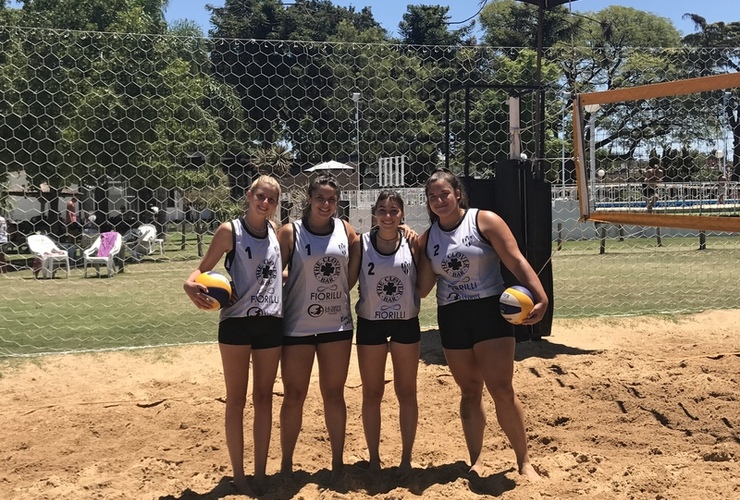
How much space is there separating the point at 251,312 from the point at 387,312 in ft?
2.31

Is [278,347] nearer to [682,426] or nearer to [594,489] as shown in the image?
[594,489]

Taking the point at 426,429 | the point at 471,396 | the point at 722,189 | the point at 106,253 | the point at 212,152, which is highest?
the point at 212,152

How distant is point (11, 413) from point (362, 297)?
290cm

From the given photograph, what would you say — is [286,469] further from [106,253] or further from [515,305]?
[106,253]

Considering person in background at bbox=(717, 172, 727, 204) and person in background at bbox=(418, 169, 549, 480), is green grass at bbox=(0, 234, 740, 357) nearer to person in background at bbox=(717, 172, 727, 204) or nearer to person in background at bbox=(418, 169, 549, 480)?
person in background at bbox=(717, 172, 727, 204)

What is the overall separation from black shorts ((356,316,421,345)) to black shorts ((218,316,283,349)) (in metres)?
0.45

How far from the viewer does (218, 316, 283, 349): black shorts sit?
3.47 m

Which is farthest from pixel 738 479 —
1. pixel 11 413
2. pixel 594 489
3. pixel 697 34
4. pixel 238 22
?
pixel 238 22

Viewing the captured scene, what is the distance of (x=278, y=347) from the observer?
140 inches

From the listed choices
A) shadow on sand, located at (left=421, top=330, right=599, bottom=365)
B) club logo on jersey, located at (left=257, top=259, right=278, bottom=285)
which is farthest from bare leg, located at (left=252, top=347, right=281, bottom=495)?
shadow on sand, located at (left=421, top=330, right=599, bottom=365)

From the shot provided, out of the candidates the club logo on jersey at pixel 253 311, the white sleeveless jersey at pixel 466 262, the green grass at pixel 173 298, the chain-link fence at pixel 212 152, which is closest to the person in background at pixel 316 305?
the club logo on jersey at pixel 253 311

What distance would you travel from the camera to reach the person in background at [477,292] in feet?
11.7

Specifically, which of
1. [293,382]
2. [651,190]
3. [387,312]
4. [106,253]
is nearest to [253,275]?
[293,382]

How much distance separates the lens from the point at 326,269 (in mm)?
3604
